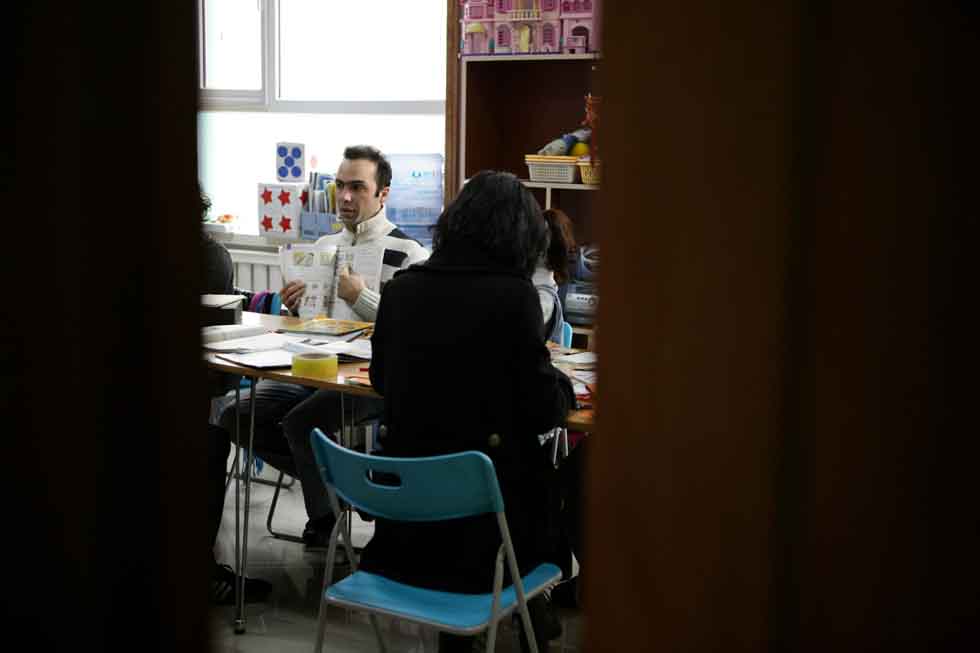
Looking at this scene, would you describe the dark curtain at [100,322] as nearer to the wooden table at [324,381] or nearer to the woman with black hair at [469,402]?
the woman with black hair at [469,402]

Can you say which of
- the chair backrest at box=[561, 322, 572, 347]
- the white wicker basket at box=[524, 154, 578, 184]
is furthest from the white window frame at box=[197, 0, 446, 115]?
the chair backrest at box=[561, 322, 572, 347]

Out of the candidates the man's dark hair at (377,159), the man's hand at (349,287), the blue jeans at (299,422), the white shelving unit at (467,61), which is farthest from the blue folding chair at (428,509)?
the white shelving unit at (467,61)

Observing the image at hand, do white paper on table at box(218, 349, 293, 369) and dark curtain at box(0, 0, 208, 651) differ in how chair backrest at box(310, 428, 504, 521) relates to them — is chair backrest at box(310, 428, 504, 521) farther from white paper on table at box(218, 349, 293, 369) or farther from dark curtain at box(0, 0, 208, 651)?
dark curtain at box(0, 0, 208, 651)

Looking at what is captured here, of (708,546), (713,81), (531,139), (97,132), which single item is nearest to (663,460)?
(708,546)

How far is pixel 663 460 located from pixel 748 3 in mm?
197

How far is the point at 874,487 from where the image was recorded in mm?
479

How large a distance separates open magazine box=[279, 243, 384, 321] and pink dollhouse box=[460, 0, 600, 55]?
5.04ft

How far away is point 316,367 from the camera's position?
132 inches

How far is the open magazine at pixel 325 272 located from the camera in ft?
14.4

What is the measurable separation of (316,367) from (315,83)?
3693 mm

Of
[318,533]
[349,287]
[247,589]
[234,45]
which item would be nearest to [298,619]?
[247,589]

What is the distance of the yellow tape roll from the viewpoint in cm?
336

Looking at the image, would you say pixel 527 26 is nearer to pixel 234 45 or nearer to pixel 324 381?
pixel 234 45

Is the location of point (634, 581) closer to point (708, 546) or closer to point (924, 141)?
point (708, 546)
